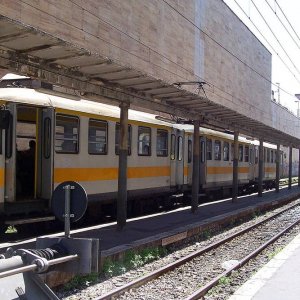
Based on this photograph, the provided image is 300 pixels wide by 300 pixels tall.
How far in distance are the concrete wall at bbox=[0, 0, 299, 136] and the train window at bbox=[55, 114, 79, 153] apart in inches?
210

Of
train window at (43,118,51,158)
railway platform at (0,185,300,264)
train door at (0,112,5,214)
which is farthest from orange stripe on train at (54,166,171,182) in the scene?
train door at (0,112,5,214)

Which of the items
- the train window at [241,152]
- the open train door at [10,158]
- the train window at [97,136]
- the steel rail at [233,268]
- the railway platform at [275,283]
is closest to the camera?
the railway platform at [275,283]

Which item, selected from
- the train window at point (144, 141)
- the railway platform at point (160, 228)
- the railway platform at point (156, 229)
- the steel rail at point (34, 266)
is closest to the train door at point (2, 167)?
the railway platform at point (156, 229)

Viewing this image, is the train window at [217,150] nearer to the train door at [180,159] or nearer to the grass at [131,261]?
the train door at [180,159]

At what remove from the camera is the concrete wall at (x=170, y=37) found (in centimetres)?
1828

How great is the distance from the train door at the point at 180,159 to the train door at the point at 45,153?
23.6 ft

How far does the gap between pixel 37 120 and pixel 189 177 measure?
8991mm

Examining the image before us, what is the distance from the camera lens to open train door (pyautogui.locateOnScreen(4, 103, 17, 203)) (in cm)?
1004

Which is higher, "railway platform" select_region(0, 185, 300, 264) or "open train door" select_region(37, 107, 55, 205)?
"open train door" select_region(37, 107, 55, 205)

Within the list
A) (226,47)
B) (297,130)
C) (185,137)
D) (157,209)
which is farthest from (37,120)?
(297,130)

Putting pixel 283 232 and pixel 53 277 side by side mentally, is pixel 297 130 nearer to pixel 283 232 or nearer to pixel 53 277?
pixel 283 232

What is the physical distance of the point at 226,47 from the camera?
125 ft

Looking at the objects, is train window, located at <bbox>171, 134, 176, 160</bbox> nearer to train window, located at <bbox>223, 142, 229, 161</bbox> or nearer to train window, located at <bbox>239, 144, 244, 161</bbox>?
train window, located at <bbox>223, 142, 229, 161</bbox>

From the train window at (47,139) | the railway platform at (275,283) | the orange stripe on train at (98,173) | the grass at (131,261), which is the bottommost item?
the grass at (131,261)
